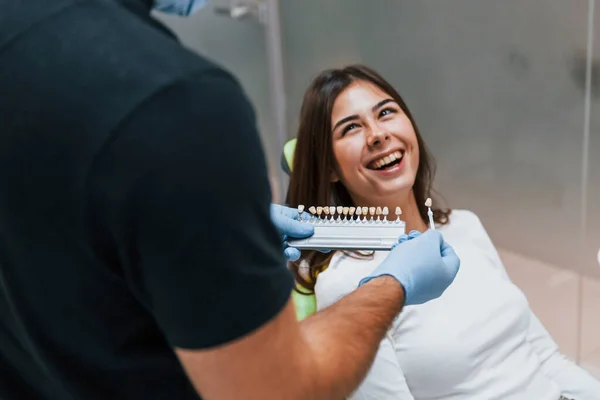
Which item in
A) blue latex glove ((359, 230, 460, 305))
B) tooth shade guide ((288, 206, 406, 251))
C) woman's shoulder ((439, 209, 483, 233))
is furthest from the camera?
woman's shoulder ((439, 209, 483, 233))

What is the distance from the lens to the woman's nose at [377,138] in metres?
1.45

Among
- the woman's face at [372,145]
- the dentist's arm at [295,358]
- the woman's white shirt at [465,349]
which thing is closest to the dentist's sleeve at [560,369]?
the woman's white shirt at [465,349]

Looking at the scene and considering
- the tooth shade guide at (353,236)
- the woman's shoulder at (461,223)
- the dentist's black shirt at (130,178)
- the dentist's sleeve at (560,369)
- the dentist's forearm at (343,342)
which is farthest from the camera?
the woman's shoulder at (461,223)

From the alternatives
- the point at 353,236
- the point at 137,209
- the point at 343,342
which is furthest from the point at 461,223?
the point at 137,209

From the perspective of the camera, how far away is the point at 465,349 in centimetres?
131

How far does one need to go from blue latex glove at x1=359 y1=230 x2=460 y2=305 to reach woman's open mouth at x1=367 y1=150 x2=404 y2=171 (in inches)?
14.0

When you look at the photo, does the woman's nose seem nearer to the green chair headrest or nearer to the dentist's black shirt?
the green chair headrest

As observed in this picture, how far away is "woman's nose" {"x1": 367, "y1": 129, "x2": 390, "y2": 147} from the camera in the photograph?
4.74ft

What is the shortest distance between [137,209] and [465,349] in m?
0.91

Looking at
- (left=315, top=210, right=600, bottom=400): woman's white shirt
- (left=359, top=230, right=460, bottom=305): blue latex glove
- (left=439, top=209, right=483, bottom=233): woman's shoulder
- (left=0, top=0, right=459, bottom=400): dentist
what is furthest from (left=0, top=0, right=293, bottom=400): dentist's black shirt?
(left=439, top=209, right=483, bottom=233): woman's shoulder

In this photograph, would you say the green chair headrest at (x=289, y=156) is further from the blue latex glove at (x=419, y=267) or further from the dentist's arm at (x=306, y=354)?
the dentist's arm at (x=306, y=354)

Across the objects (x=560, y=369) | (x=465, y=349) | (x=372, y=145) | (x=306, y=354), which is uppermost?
(x=306, y=354)

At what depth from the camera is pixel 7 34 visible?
60cm

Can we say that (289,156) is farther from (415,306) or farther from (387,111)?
(415,306)
